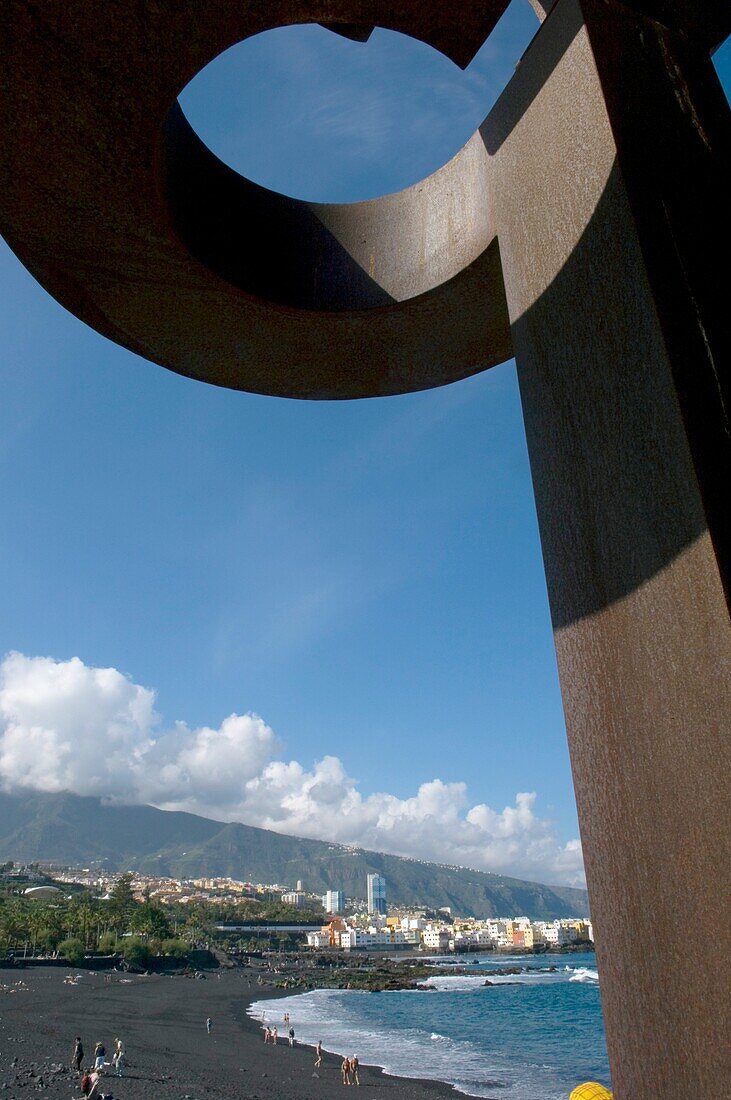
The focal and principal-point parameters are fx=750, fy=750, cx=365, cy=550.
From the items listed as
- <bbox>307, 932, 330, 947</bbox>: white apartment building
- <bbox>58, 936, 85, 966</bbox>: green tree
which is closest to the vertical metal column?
<bbox>58, 936, 85, 966</bbox>: green tree

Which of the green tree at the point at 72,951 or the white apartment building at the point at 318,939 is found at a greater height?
the green tree at the point at 72,951

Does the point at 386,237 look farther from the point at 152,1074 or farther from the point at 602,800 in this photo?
the point at 152,1074

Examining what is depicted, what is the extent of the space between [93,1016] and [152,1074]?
56.9 feet

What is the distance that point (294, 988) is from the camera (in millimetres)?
79000

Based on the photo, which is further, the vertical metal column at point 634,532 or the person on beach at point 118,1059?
the person on beach at point 118,1059

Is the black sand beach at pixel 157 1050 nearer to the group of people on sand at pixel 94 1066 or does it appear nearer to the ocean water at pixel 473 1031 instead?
the group of people on sand at pixel 94 1066

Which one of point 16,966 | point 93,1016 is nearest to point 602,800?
point 93,1016

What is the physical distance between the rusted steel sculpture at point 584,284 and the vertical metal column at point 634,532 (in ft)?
0.04

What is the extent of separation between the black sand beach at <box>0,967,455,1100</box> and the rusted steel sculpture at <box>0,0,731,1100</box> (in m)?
25.7

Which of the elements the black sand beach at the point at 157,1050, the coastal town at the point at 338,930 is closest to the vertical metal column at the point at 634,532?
the black sand beach at the point at 157,1050

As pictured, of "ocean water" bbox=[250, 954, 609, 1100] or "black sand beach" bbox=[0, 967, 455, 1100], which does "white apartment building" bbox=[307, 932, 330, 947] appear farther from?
"black sand beach" bbox=[0, 967, 455, 1100]

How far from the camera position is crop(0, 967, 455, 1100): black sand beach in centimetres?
2586

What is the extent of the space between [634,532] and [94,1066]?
3290cm

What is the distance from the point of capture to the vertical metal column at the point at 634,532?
8.28ft
